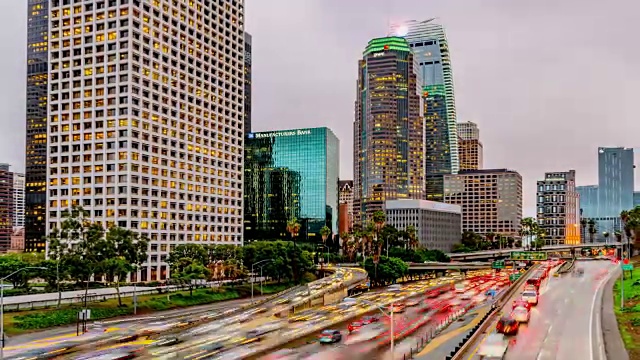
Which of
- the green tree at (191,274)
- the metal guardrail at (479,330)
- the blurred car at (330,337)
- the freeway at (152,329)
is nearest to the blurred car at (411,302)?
the freeway at (152,329)

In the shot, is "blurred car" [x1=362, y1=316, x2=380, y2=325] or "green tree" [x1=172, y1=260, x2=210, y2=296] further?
"green tree" [x1=172, y1=260, x2=210, y2=296]

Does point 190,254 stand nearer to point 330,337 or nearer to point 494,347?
point 330,337

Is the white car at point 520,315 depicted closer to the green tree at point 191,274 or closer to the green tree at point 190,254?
the green tree at point 191,274

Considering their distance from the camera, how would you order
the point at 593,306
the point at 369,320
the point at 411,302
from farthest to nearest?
1. the point at 411,302
2. the point at 593,306
3. the point at 369,320

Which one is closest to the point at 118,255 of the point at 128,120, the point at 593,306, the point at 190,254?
the point at 190,254

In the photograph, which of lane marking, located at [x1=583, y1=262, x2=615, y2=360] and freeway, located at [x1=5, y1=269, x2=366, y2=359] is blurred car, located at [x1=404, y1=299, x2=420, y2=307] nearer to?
freeway, located at [x1=5, y1=269, x2=366, y2=359]

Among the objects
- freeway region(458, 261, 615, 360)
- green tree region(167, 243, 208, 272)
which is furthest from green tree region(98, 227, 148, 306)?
freeway region(458, 261, 615, 360)

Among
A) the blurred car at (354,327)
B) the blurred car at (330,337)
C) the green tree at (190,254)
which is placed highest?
the green tree at (190,254)
